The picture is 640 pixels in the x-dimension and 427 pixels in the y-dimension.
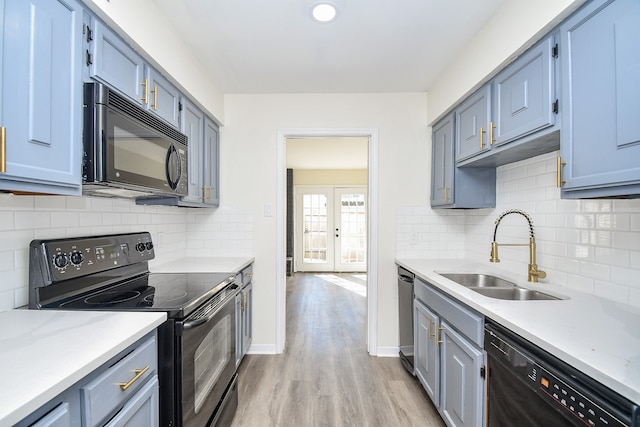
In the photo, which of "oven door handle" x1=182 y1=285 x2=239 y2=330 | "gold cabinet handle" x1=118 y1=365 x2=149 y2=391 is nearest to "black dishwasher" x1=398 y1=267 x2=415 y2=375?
"oven door handle" x1=182 y1=285 x2=239 y2=330

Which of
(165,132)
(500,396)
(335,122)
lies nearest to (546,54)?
(500,396)

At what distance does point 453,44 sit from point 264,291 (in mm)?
2438

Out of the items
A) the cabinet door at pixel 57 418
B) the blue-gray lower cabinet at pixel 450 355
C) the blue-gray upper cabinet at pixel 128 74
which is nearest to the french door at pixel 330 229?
the blue-gray lower cabinet at pixel 450 355

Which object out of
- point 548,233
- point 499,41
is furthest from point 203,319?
point 499,41

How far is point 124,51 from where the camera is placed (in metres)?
1.44

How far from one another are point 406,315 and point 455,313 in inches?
38.2

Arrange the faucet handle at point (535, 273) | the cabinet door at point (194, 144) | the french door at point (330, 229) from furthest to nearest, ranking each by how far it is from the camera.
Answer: the french door at point (330, 229) → the cabinet door at point (194, 144) → the faucet handle at point (535, 273)

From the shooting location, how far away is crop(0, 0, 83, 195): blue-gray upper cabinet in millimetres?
906

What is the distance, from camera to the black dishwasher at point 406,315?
2.42 metres

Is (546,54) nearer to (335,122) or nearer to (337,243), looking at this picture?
(335,122)

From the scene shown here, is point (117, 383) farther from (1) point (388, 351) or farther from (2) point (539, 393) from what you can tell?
(1) point (388, 351)

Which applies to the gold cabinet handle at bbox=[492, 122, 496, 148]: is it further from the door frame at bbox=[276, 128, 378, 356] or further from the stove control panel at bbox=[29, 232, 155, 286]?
the stove control panel at bbox=[29, 232, 155, 286]

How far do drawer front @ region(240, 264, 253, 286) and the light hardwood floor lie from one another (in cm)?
71

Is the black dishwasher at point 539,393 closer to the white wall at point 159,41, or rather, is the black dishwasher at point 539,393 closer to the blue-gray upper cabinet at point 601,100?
the blue-gray upper cabinet at point 601,100
